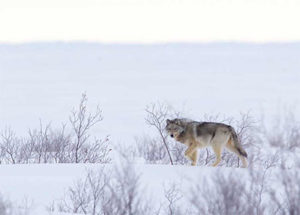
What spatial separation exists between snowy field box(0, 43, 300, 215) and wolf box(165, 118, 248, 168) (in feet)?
3.30

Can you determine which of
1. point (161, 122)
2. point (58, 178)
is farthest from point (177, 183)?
point (161, 122)

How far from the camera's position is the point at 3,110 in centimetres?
3359

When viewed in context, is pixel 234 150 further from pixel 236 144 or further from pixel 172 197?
pixel 172 197

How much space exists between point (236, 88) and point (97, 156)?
967 inches

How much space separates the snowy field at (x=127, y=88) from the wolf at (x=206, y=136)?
100 cm

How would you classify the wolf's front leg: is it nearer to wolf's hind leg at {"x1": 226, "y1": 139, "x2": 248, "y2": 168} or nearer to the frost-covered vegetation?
wolf's hind leg at {"x1": 226, "y1": 139, "x2": 248, "y2": 168}

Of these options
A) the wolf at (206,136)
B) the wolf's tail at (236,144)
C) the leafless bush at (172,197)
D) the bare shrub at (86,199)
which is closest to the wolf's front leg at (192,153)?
the wolf at (206,136)

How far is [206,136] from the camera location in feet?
46.2

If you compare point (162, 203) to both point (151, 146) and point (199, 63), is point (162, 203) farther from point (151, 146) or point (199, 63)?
point (199, 63)

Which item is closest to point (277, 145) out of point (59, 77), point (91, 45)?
point (59, 77)

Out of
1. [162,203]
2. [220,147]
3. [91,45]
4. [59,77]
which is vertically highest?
[91,45]

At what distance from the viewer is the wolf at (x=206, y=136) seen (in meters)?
13.9

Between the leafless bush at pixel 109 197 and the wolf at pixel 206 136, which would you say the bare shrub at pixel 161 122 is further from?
the leafless bush at pixel 109 197

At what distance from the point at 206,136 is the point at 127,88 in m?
28.4
